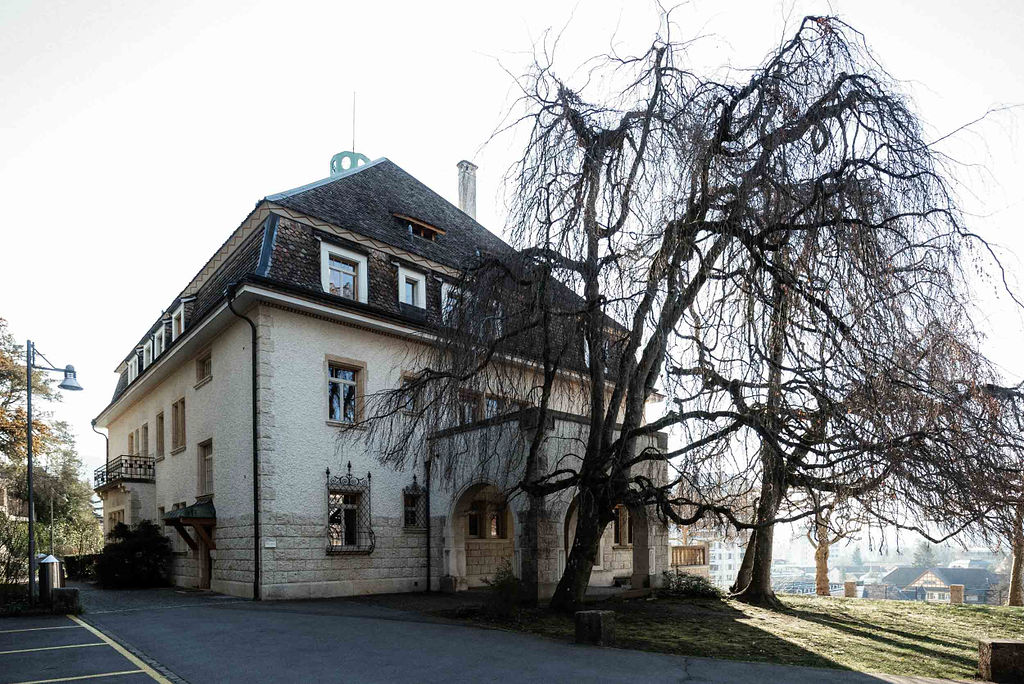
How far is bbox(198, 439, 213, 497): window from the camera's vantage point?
19.8 metres

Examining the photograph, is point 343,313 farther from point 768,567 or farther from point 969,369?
point 969,369

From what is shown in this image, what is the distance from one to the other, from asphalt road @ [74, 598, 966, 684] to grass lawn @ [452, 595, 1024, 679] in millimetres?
877

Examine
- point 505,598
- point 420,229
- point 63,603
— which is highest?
point 420,229

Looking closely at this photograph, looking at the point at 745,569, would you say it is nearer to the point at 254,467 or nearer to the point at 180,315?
the point at 254,467

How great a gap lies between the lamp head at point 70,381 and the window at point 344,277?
6.00 metres

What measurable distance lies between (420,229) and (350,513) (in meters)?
8.57

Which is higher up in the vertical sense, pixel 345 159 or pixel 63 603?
pixel 345 159

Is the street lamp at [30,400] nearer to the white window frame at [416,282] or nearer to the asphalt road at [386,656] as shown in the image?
the asphalt road at [386,656]

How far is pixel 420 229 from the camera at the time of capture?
872 inches

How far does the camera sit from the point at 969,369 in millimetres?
8531

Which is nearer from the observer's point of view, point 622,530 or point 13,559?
point 13,559

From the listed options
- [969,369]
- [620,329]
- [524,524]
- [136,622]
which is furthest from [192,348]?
[969,369]

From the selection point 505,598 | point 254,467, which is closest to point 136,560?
point 254,467

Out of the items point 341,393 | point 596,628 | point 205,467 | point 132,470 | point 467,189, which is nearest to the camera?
point 596,628
